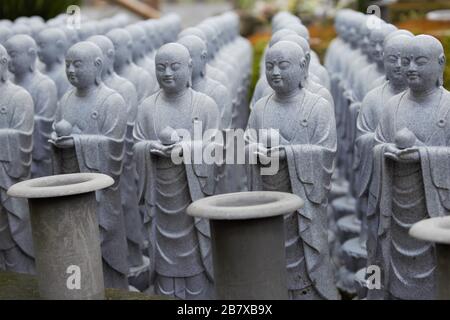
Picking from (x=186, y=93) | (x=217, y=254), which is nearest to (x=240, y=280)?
(x=217, y=254)

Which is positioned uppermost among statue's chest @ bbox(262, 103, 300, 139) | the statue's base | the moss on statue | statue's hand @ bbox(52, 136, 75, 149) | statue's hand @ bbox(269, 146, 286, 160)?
statue's chest @ bbox(262, 103, 300, 139)

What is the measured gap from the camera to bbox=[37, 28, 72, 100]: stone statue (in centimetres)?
1073

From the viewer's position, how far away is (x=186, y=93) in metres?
Answer: 8.23

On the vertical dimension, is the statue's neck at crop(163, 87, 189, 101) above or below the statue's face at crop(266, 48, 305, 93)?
below

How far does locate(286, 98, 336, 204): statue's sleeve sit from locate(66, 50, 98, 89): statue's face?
6.90ft

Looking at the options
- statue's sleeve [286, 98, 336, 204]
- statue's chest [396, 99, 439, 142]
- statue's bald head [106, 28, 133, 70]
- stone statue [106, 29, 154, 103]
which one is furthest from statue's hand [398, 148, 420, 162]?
statue's bald head [106, 28, 133, 70]

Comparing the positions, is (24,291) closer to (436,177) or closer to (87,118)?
(87,118)

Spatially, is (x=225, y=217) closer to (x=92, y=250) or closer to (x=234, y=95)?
(x=92, y=250)

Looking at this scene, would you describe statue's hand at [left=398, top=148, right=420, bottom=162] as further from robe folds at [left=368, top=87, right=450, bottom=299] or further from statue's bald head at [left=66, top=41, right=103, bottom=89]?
statue's bald head at [left=66, top=41, right=103, bottom=89]

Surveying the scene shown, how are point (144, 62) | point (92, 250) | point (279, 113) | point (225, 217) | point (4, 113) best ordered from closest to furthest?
point (225, 217), point (92, 250), point (279, 113), point (4, 113), point (144, 62)

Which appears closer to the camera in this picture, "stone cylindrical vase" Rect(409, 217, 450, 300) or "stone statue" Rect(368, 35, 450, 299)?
"stone cylindrical vase" Rect(409, 217, 450, 300)

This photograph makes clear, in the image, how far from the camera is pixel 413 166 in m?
7.19

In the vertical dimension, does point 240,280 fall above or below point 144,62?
below
